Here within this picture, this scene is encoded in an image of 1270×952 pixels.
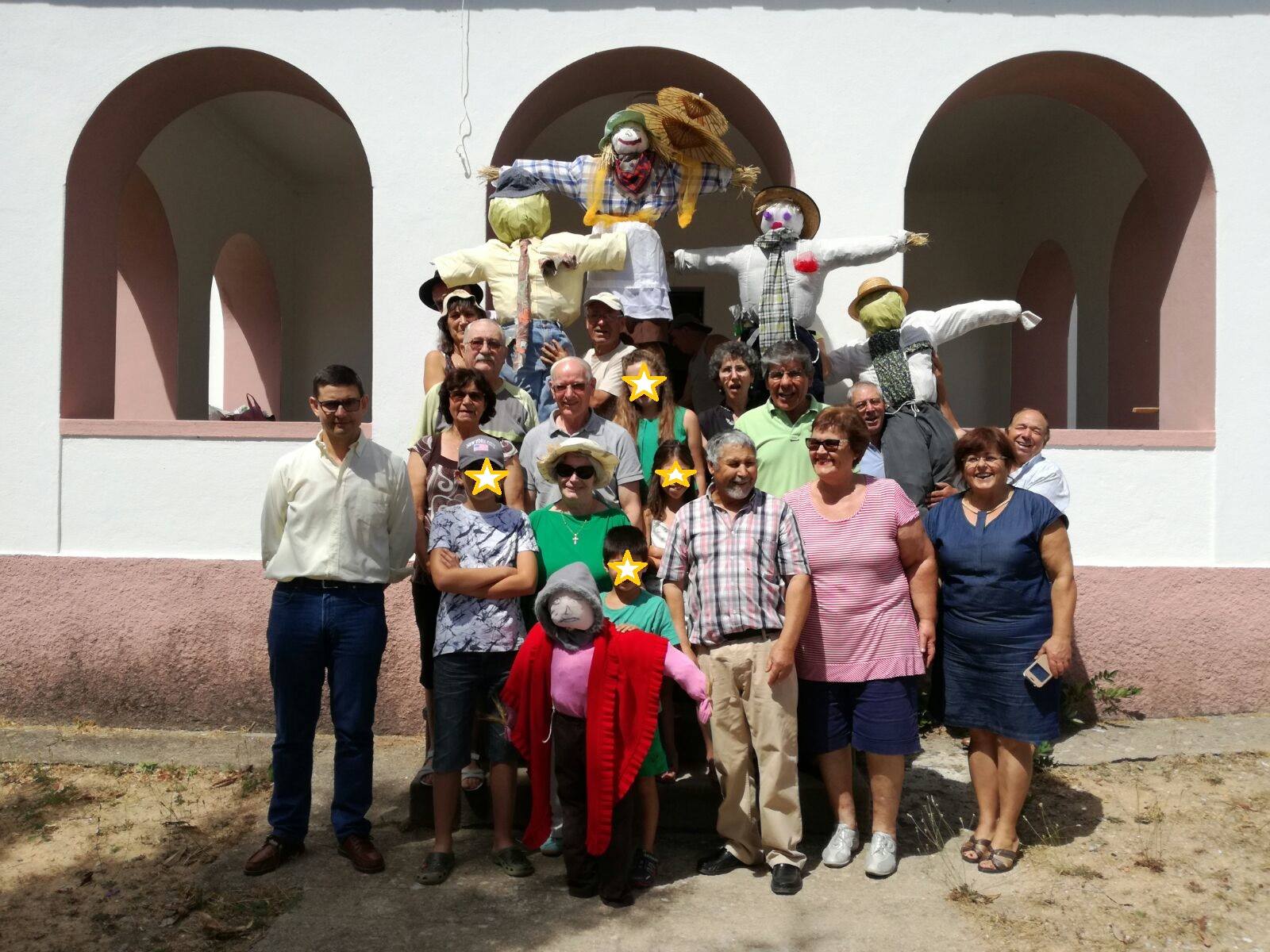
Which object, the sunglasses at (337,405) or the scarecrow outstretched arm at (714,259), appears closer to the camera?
the sunglasses at (337,405)

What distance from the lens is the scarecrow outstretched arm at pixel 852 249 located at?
5.26m

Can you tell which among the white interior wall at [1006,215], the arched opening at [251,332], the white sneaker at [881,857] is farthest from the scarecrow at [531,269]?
the arched opening at [251,332]

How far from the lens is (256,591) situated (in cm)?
572

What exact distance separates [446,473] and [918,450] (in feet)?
6.63

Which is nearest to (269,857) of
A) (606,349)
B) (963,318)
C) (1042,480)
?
(606,349)

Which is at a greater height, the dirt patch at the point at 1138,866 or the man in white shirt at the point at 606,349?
the man in white shirt at the point at 606,349

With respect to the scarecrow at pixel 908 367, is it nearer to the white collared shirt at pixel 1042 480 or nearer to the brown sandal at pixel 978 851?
the white collared shirt at pixel 1042 480

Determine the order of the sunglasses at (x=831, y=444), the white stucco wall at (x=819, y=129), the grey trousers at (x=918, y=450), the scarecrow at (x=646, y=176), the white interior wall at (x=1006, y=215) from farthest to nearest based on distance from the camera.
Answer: the white interior wall at (x=1006, y=215) < the white stucco wall at (x=819, y=129) < the scarecrow at (x=646, y=176) < the grey trousers at (x=918, y=450) < the sunglasses at (x=831, y=444)

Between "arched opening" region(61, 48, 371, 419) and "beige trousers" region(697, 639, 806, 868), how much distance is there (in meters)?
A: 4.08

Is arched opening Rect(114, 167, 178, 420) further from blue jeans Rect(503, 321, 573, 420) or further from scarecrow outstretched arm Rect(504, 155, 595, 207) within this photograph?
blue jeans Rect(503, 321, 573, 420)

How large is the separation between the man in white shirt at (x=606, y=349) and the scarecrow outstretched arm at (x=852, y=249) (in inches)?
Result: 41.8

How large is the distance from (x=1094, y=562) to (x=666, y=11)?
12.3 ft

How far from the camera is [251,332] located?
33.0 feet

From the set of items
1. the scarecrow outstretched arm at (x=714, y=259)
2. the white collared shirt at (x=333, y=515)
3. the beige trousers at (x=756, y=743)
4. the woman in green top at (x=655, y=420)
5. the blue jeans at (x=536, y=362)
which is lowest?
the beige trousers at (x=756, y=743)
